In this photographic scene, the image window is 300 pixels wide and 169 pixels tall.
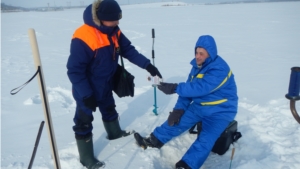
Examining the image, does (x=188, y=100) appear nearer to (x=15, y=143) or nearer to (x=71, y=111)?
(x=71, y=111)

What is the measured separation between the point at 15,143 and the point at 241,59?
22.2 feet

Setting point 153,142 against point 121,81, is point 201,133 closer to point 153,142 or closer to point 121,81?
point 153,142

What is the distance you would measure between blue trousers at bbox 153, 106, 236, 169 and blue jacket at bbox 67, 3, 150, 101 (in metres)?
1.00

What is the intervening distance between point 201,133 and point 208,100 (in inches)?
16.7

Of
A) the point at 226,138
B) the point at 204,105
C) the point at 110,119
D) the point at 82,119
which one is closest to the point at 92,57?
the point at 82,119

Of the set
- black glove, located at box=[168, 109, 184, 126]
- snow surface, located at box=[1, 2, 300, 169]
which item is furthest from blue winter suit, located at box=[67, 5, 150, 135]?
black glove, located at box=[168, 109, 184, 126]

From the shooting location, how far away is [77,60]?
2.37 meters

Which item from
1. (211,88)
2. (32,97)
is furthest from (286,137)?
(32,97)

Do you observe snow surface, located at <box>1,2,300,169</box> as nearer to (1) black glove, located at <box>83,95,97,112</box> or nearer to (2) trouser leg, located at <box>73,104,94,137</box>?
(2) trouser leg, located at <box>73,104,94,137</box>

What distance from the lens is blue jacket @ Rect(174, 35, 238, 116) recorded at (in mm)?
2820

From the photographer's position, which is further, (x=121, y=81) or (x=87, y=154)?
(x=121, y=81)

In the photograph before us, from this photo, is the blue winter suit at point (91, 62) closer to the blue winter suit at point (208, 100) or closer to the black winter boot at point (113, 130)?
the black winter boot at point (113, 130)

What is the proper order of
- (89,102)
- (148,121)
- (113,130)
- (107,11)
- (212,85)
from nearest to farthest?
1. (107,11)
2. (89,102)
3. (212,85)
4. (113,130)
5. (148,121)

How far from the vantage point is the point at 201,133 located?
2.86 m
